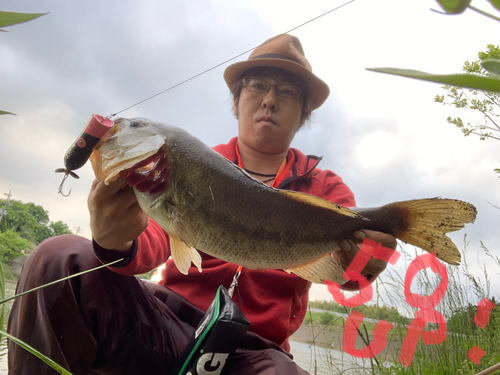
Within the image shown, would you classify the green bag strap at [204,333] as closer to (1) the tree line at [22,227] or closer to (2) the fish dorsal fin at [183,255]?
(2) the fish dorsal fin at [183,255]

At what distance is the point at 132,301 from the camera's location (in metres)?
1.92

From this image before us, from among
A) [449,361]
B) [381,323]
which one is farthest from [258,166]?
[449,361]

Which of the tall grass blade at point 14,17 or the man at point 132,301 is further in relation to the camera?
the man at point 132,301

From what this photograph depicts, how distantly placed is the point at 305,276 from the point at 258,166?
1.42 meters

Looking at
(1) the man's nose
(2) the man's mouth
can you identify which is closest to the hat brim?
(1) the man's nose

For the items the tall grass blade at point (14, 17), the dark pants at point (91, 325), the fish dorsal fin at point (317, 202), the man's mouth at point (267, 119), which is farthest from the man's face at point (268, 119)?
the tall grass blade at point (14, 17)

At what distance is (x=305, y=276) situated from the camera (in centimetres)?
176

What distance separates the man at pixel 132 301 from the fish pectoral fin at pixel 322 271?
0.09 meters

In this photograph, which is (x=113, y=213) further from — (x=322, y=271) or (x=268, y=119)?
(x=268, y=119)

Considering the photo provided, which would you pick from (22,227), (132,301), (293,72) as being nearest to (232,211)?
(132,301)

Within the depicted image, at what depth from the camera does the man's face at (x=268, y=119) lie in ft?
9.27

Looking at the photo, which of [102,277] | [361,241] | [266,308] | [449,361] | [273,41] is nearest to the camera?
[361,241]

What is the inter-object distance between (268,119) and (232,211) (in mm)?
1431

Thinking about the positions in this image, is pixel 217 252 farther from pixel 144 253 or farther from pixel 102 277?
pixel 102 277
